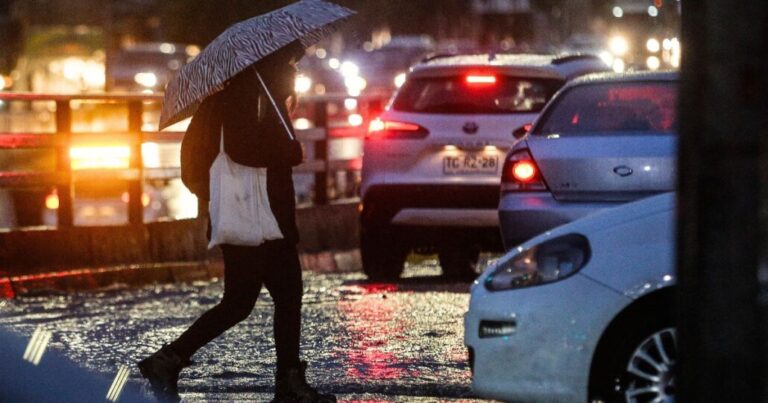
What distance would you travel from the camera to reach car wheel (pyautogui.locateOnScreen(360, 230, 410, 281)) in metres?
13.8

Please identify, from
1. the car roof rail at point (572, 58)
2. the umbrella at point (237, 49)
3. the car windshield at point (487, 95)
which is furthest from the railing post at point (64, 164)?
the umbrella at point (237, 49)

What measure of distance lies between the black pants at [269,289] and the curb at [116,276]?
215 inches

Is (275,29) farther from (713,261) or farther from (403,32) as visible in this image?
(403,32)

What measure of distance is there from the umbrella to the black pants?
2.26ft

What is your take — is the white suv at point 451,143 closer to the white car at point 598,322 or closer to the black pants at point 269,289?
the black pants at point 269,289

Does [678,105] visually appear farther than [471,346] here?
No

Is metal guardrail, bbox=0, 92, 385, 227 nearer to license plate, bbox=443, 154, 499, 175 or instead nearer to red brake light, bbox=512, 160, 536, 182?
license plate, bbox=443, 154, 499, 175

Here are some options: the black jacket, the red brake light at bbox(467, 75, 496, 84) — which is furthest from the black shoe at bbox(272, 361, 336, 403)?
the red brake light at bbox(467, 75, 496, 84)

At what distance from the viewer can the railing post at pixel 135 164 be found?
14797mm

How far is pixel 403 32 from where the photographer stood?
67.4 m

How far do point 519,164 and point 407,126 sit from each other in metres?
2.36

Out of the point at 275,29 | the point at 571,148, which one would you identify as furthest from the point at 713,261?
the point at 571,148

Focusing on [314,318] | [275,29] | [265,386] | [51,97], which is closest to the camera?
[275,29]

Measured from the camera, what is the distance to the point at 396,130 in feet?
43.7
